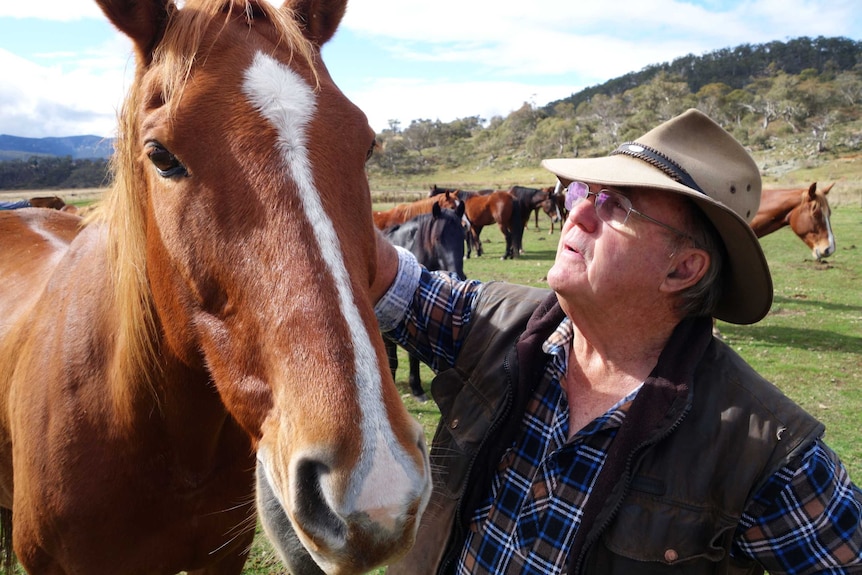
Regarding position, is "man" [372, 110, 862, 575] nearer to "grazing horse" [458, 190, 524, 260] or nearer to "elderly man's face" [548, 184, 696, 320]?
"elderly man's face" [548, 184, 696, 320]

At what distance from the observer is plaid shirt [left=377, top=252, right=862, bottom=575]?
1562mm

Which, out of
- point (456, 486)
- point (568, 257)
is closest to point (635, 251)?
point (568, 257)

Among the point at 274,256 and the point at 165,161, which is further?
the point at 165,161

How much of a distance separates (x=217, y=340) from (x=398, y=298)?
897 mm

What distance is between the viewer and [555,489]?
1830 mm

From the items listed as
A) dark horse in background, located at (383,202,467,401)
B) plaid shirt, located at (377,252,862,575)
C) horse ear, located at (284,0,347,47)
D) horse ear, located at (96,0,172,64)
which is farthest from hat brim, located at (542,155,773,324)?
dark horse in background, located at (383,202,467,401)

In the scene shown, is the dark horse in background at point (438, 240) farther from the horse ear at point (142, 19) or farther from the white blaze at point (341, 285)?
the white blaze at point (341, 285)

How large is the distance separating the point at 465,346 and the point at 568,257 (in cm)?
59

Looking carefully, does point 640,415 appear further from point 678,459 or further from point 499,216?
point 499,216

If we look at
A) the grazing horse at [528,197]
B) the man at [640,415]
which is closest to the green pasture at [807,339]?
the man at [640,415]

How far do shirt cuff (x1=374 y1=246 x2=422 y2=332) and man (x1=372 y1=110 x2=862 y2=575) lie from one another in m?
0.16

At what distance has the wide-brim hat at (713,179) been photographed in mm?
1789

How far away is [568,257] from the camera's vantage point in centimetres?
201

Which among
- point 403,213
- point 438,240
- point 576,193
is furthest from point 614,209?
point 403,213
